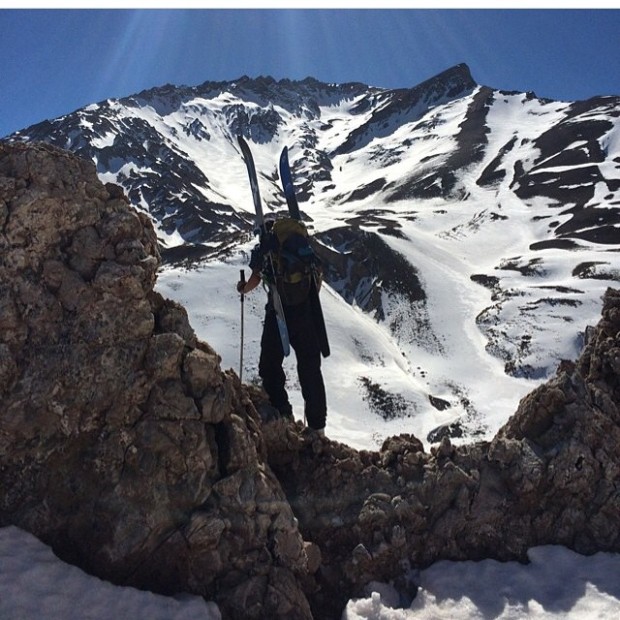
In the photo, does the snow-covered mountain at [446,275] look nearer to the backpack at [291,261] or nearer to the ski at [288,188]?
the ski at [288,188]

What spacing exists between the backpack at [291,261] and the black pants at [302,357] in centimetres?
32

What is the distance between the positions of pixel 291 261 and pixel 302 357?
5.96ft

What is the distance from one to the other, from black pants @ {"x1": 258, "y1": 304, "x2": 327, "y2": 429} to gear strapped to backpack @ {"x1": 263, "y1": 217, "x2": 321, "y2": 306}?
1.02 feet

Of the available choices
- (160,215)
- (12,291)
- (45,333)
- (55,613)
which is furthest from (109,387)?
(160,215)

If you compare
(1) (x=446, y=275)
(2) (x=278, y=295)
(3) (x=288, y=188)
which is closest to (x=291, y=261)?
(2) (x=278, y=295)

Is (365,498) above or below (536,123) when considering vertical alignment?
below

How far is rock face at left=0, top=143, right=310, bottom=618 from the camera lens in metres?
6.07

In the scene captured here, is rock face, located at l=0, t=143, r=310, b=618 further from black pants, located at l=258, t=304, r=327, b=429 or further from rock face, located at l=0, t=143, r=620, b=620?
black pants, located at l=258, t=304, r=327, b=429

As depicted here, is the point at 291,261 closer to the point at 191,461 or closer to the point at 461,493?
the point at 191,461

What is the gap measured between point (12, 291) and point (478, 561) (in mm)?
7846

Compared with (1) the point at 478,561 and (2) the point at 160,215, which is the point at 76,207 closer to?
(1) the point at 478,561

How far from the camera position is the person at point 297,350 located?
9398mm

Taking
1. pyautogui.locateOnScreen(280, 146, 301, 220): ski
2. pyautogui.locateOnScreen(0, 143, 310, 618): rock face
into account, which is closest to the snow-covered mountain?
pyautogui.locateOnScreen(280, 146, 301, 220): ski

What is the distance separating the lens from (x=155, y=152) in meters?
200
